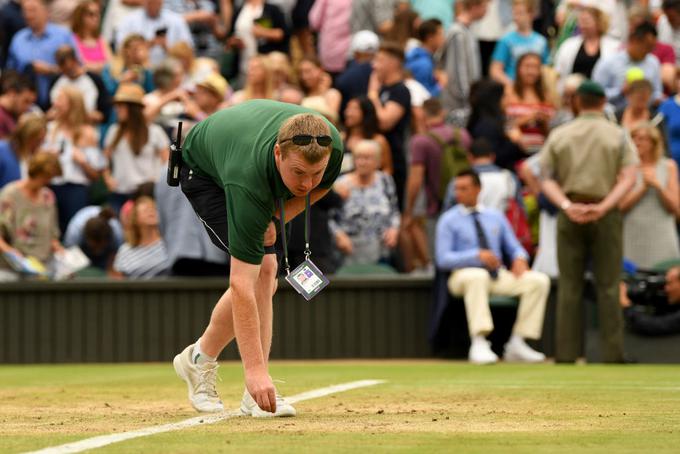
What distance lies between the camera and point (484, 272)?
1421cm

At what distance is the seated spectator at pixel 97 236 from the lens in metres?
15.6

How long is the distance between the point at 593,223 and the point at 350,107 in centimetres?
374

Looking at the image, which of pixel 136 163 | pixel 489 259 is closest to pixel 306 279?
pixel 489 259

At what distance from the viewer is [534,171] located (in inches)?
622

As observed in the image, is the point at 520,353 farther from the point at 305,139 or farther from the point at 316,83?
the point at 305,139

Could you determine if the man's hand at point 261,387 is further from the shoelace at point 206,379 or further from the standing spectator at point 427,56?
the standing spectator at point 427,56

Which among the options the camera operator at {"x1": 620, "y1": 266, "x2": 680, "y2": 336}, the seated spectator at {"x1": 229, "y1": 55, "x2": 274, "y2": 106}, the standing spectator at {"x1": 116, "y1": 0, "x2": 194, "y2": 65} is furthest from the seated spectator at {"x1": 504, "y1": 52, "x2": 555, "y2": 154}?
the standing spectator at {"x1": 116, "y1": 0, "x2": 194, "y2": 65}

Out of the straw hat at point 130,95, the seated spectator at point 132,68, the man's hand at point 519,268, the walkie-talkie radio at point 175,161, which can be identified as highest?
the seated spectator at point 132,68

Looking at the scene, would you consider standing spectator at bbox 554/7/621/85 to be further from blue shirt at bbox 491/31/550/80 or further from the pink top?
the pink top

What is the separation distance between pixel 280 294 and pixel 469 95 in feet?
11.8

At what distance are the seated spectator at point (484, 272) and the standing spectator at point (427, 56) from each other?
3654 millimetres

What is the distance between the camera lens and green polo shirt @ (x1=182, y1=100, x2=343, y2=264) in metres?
6.69

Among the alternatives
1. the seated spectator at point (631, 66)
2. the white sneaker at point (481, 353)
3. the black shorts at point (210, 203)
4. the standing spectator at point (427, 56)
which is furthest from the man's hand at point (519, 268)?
the black shorts at point (210, 203)

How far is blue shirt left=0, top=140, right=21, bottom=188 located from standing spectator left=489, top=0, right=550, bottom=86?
5.83 m
